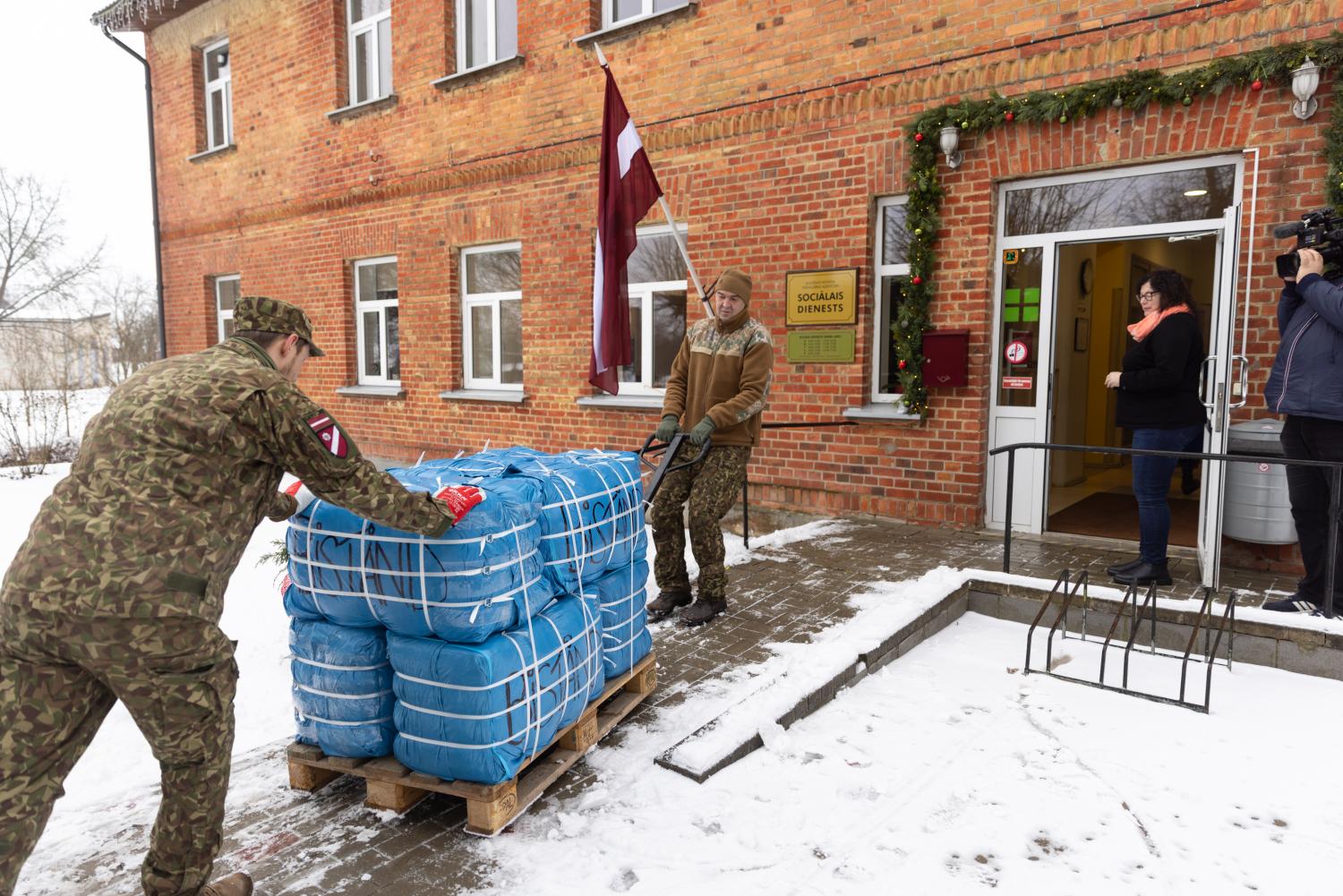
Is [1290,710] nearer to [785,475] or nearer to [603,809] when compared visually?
[603,809]

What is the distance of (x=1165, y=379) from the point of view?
4.72m

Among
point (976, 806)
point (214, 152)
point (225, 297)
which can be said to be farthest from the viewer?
point (225, 297)

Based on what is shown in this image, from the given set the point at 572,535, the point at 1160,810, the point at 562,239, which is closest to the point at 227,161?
the point at 562,239

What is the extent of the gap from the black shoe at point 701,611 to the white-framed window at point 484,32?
259 inches

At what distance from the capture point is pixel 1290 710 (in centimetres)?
362

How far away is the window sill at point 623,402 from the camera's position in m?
7.77

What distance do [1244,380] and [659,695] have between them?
3646mm

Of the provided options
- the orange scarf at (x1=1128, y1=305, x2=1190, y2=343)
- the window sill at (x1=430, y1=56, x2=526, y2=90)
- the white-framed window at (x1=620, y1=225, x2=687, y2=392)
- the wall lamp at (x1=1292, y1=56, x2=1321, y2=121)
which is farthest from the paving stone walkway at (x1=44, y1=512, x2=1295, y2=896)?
the window sill at (x1=430, y1=56, x2=526, y2=90)

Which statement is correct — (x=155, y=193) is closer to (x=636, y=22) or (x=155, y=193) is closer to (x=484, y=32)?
(x=484, y=32)

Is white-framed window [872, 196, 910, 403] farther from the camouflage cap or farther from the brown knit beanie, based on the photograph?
the camouflage cap

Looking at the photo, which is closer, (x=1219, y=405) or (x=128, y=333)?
(x=1219, y=405)

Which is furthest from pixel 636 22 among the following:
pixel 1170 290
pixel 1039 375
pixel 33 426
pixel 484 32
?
pixel 33 426

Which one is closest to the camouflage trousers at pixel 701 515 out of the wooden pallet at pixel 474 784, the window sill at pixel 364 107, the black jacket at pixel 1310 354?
the wooden pallet at pixel 474 784

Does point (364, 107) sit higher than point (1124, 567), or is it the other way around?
point (364, 107)
